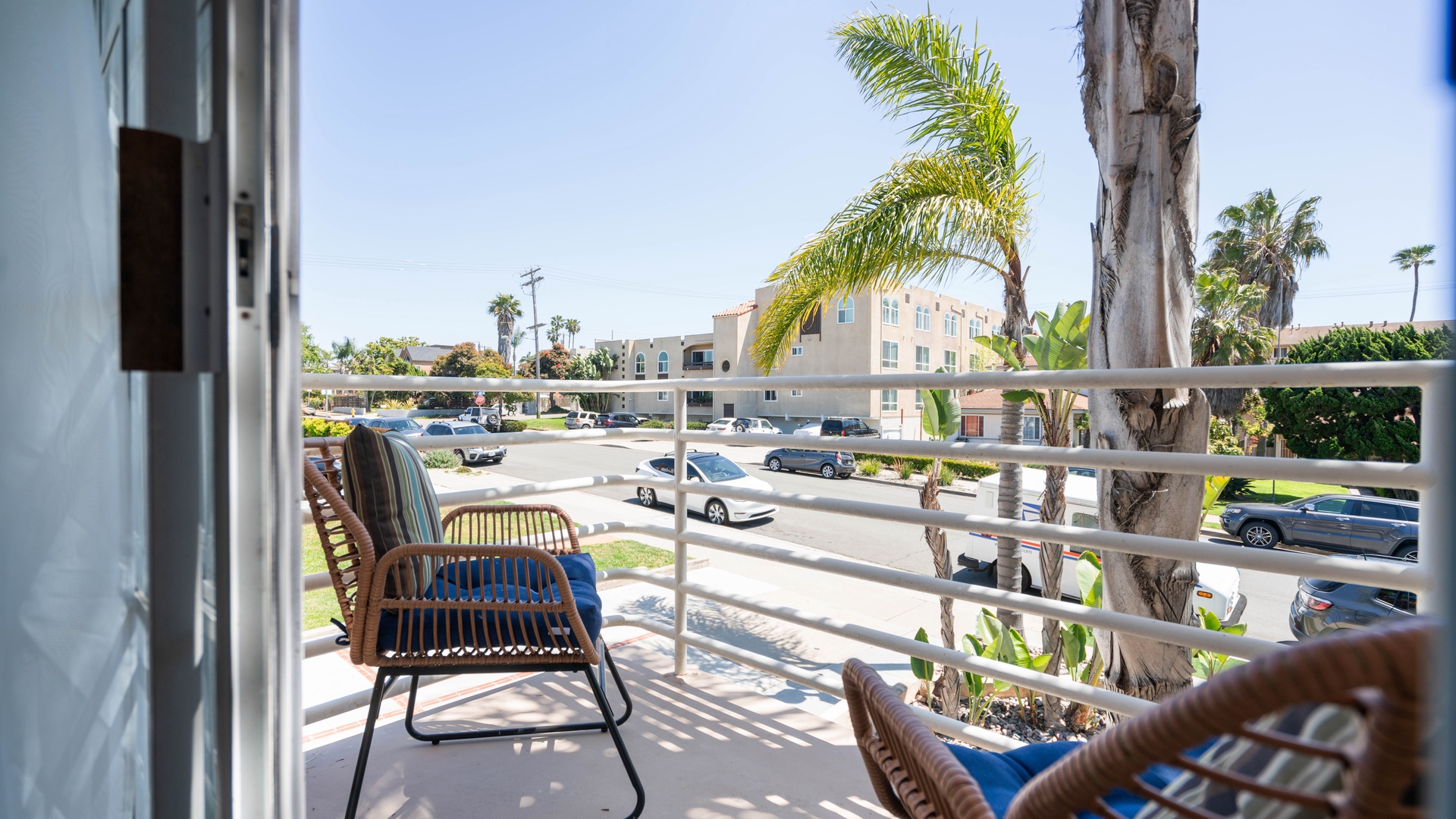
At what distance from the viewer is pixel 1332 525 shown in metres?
8.84

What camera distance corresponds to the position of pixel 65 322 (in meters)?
0.56

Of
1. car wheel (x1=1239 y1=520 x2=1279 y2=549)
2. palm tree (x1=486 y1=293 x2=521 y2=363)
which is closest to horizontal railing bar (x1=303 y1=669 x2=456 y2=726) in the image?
car wheel (x1=1239 y1=520 x2=1279 y2=549)

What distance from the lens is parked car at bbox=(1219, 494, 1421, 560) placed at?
7.98 m

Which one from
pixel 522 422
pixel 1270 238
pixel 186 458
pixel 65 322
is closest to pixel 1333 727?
pixel 186 458

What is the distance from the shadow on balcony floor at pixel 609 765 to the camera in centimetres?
160

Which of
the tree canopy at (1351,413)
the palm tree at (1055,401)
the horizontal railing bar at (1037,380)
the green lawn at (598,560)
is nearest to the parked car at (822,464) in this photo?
the green lawn at (598,560)

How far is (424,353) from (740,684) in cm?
4646

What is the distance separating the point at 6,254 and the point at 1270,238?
80.3ft

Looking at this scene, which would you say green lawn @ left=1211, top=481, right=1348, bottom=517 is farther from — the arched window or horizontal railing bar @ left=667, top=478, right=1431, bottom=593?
horizontal railing bar @ left=667, top=478, right=1431, bottom=593

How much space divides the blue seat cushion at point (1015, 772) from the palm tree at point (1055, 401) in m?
2.82

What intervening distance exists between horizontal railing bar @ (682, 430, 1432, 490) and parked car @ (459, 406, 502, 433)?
897 inches

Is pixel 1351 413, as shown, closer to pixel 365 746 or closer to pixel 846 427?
pixel 846 427

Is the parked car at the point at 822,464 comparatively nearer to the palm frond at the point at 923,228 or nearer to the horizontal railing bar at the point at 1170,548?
the palm frond at the point at 923,228

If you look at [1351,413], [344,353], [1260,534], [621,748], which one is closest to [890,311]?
[1351,413]
